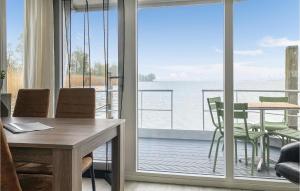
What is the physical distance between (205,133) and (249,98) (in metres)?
1.09

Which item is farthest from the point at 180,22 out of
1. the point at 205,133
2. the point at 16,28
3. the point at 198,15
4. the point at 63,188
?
the point at 63,188

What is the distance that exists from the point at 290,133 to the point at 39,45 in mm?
3111

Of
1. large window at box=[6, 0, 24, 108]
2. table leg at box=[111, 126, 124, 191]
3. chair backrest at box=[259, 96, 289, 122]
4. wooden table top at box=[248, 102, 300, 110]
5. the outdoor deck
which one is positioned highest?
large window at box=[6, 0, 24, 108]

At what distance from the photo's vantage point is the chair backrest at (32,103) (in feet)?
9.16

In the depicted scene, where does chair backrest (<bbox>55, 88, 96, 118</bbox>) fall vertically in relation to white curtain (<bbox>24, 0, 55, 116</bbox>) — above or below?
below

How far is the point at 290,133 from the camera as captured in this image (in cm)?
301

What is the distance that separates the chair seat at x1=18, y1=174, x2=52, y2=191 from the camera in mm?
1736

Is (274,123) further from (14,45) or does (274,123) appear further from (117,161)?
(14,45)

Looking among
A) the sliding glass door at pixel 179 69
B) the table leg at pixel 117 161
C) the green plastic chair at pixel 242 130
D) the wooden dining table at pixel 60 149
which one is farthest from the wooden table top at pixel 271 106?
the wooden dining table at pixel 60 149

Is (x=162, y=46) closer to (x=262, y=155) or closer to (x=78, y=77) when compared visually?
(x=78, y=77)

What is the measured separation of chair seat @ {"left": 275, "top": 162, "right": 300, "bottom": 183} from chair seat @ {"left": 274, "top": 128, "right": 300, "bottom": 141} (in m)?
1.31

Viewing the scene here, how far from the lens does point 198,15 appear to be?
3.44 metres

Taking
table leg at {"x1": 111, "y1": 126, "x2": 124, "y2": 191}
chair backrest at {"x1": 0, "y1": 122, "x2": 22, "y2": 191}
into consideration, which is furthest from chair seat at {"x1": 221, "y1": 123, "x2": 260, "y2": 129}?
chair backrest at {"x1": 0, "y1": 122, "x2": 22, "y2": 191}

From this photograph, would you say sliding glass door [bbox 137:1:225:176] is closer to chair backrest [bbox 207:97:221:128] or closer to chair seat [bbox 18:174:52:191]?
chair backrest [bbox 207:97:221:128]
